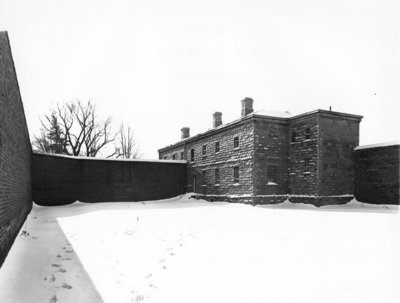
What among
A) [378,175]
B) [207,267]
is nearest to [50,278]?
[207,267]

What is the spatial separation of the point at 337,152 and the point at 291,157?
10.3 ft

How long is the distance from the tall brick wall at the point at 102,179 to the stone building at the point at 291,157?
639 centimetres

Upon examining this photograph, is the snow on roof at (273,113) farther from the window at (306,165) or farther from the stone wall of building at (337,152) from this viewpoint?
the window at (306,165)

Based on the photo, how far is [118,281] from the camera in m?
5.38

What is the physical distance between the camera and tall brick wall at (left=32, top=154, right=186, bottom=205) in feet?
72.3

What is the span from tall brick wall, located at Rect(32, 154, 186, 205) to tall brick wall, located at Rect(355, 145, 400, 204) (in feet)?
49.8

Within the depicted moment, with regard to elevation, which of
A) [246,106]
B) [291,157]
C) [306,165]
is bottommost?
[306,165]

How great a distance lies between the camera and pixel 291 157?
22.1m

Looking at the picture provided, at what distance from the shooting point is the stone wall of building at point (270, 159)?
21000 mm

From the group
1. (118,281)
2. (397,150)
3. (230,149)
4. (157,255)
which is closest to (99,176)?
(230,149)

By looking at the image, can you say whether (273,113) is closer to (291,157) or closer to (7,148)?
(291,157)

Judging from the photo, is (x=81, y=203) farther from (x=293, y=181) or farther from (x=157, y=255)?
(x=157, y=255)

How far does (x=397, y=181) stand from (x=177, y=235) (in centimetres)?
1673

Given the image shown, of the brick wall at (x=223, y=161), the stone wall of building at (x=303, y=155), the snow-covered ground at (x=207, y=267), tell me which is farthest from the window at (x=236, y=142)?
the snow-covered ground at (x=207, y=267)
